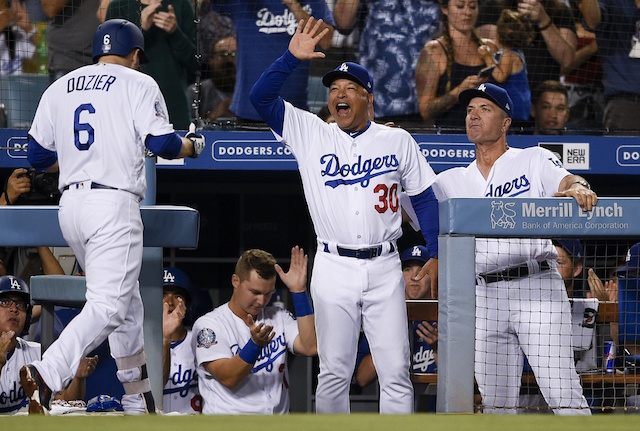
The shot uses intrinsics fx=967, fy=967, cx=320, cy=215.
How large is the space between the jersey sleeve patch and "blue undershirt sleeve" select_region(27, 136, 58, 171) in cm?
116

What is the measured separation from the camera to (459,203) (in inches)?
137

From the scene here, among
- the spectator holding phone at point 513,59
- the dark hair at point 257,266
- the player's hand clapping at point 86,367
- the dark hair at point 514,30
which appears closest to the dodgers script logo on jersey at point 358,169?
the dark hair at point 257,266

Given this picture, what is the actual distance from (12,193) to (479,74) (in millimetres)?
3056

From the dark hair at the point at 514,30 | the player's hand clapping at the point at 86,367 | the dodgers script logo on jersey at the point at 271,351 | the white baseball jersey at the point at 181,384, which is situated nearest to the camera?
the player's hand clapping at the point at 86,367

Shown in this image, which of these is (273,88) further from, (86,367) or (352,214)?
(86,367)

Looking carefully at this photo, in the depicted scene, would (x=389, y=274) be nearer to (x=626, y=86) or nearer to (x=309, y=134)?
(x=309, y=134)

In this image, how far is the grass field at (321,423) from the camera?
2.26m

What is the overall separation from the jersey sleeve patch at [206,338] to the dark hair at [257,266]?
12.0 inches

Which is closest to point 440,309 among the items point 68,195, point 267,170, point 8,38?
point 68,195

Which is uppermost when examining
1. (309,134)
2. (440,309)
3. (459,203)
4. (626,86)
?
(626,86)

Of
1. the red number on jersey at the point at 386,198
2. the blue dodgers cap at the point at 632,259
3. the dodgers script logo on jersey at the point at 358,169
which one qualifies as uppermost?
the dodgers script logo on jersey at the point at 358,169

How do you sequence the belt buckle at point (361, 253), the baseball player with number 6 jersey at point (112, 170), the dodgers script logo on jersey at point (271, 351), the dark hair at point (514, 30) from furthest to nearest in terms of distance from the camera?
the dark hair at point (514, 30)
the dodgers script logo on jersey at point (271, 351)
the belt buckle at point (361, 253)
the baseball player with number 6 jersey at point (112, 170)

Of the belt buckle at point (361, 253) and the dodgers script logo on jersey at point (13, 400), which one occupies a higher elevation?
the belt buckle at point (361, 253)

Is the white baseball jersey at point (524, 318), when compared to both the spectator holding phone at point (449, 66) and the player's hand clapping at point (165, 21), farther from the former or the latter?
the player's hand clapping at point (165, 21)
